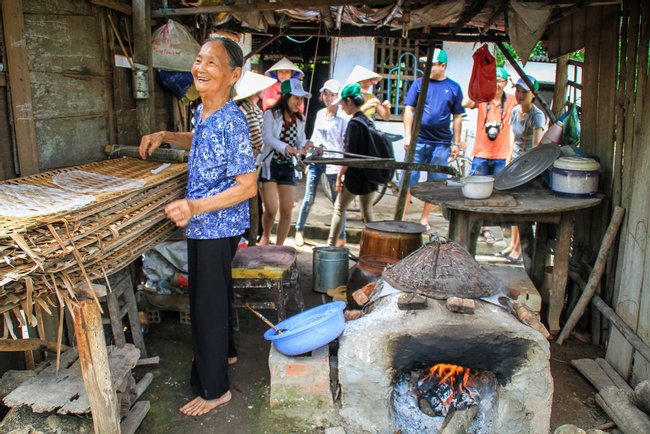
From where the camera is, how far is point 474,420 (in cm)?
358

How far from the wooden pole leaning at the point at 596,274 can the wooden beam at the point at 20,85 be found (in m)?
4.14

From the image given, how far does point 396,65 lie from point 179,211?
29.0 ft

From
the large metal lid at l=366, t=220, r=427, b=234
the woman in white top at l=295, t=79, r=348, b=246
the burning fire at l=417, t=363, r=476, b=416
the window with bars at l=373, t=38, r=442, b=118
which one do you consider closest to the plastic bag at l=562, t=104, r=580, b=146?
the large metal lid at l=366, t=220, r=427, b=234

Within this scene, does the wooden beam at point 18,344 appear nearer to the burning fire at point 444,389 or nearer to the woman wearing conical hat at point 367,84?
the burning fire at point 444,389

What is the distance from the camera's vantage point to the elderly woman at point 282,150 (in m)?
6.28

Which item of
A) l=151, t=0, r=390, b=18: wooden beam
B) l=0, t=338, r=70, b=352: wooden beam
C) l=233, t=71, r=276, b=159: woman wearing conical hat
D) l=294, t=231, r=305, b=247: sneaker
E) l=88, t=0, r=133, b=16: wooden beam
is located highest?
l=151, t=0, r=390, b=18: wooden beam

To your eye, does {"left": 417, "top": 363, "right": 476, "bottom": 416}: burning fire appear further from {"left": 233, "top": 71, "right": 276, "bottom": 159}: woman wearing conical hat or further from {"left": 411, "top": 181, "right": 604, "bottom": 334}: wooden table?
{"left": 233, "top": 71, "right": 276, "bottom": 159}: woman wearing conical hat

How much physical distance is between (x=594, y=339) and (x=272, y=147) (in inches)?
143

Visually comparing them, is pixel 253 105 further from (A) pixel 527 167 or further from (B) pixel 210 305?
(B) pixel 210 305

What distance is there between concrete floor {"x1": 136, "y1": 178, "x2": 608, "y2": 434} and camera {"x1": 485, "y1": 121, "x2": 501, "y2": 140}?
10.9ft

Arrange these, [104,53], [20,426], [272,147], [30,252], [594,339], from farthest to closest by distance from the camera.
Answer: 1. [272,147]
2. [594,339]
3. [104,53]
4. [20,426]
5. [30,252]

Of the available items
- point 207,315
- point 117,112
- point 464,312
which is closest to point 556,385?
point 464,312

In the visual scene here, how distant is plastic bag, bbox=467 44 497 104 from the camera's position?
7000 millimetres

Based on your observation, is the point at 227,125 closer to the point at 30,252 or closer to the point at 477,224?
the point at 30,252
